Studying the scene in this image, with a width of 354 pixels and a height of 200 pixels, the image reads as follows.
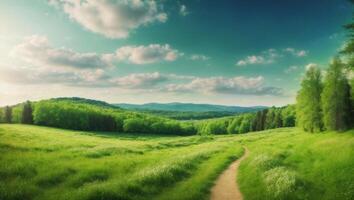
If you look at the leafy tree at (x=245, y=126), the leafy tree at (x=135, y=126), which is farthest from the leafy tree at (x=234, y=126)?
the leafy tree at (x=135, y=126)

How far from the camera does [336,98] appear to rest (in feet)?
180

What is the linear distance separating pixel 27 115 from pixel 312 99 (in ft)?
329

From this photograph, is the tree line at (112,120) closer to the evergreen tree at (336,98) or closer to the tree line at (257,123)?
the tree line at (257,123)

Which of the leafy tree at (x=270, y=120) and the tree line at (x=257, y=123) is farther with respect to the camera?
the leafy tree at (x=270, y=120)

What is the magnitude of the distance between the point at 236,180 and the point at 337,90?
127 feet

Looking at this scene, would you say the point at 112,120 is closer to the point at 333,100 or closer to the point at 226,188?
the point at 333,100

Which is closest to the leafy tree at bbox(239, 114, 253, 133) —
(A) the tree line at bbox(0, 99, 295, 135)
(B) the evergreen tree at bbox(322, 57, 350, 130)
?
(A) the tree line at bbox(0, 99, 295, 135)

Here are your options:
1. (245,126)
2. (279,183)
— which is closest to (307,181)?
(279,183)

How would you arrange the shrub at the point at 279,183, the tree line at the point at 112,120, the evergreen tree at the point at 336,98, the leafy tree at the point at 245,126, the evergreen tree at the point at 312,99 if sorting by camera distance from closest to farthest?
1. the shrub at the point at 279,183
2. the evergreen tree at the point at 336,98
3. the evergreen tree at the point at 312,99
4. the tree line at the point at 112,120
5. the leafy tree at the point at 245,126

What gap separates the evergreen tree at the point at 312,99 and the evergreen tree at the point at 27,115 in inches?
3833

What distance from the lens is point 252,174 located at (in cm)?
2573

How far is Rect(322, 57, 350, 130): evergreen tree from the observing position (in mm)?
54094

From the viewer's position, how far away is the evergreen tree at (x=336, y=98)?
54094 millimetres

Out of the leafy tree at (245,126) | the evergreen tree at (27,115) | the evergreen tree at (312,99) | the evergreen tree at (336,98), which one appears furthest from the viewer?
the leafy tree at (245,126)
